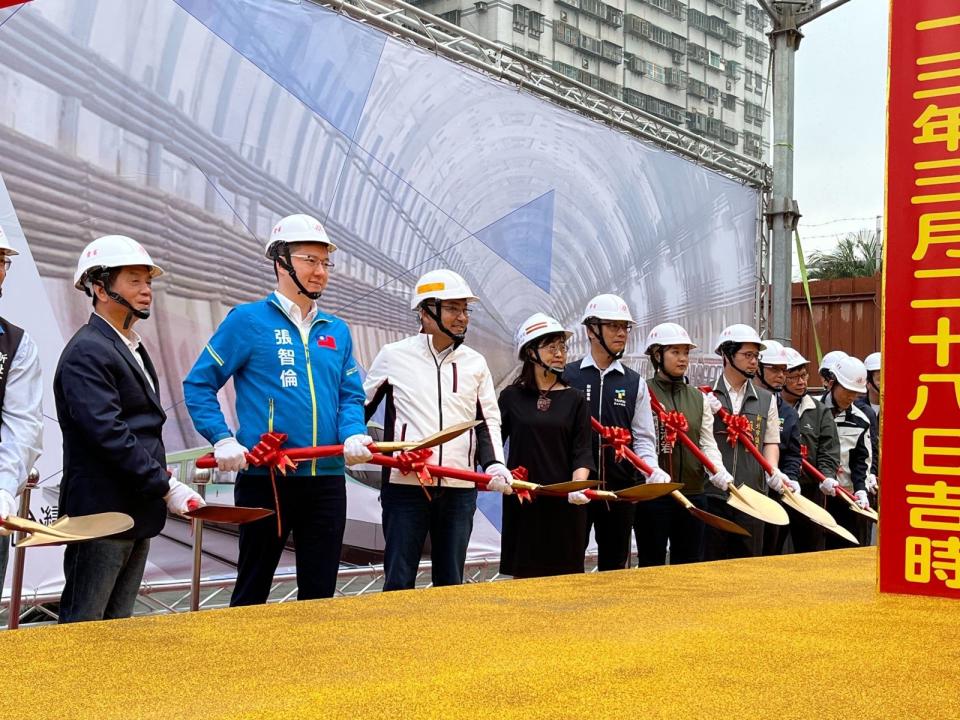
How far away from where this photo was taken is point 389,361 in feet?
11.3

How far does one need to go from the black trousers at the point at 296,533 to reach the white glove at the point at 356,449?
0.11 metres

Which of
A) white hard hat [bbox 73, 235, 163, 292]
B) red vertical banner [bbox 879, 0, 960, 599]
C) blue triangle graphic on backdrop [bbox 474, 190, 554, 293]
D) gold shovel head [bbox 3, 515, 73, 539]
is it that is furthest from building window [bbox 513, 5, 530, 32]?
gold shovel head [bbox 3, 515, 73, 539]

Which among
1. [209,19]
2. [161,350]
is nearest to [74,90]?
[209,19]

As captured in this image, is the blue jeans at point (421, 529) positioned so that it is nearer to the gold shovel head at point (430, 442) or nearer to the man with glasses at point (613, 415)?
the gold shovel head at point (430, 442)

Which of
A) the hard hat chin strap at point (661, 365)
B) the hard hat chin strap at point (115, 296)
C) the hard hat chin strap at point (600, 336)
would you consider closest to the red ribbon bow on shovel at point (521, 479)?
the hard hat chin strap at point (600, 336)

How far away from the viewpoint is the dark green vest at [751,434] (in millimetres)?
4695

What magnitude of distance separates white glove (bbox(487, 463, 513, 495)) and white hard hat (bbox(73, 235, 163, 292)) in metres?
1.27

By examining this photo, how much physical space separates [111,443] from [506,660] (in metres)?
1.57

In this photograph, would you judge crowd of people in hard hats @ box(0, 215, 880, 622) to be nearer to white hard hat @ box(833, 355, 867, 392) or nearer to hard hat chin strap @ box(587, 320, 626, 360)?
hard hat chin strap @ box(587, 320, 626, 360)

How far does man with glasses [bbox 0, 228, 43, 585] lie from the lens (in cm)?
242

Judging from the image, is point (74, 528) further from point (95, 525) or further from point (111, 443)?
point (111, 443)

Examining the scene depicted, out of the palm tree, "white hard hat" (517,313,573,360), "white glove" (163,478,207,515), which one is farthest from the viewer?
the palm tree

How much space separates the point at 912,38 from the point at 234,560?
10.5 feet

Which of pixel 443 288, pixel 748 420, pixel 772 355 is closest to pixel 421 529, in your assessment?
pixel 443 288
